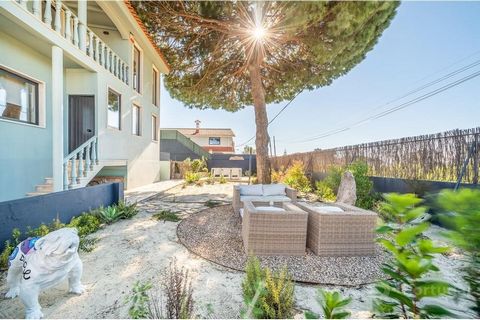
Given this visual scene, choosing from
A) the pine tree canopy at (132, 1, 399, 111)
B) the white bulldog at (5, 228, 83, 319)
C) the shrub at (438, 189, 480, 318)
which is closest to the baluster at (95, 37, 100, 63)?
the pine tree canopy at (132, 1, 399, 111)

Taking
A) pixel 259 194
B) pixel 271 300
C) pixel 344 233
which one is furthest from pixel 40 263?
pixel 259 194

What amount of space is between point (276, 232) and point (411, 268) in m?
2.50

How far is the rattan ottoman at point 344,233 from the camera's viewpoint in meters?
3.30

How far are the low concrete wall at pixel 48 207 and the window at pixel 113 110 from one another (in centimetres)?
280

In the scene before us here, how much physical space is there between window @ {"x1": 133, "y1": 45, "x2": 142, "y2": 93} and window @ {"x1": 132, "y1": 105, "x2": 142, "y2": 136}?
79 cm

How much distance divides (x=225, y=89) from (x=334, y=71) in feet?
16.0

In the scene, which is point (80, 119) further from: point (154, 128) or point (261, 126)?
point (261, 126)

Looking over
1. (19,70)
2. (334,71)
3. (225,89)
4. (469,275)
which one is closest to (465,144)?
(334,71)

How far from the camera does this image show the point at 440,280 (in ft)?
2.92

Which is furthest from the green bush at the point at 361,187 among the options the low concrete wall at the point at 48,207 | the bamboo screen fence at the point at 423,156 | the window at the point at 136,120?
the window at the point at 136,120

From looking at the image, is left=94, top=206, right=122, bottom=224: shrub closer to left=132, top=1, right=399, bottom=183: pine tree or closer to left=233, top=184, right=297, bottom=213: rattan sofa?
left=233, top=184, right=297, bottom=213: rattan sofa

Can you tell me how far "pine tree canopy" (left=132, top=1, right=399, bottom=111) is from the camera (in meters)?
5.42

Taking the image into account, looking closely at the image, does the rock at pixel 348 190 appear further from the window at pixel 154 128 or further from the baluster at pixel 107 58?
the window at pixel 154 128

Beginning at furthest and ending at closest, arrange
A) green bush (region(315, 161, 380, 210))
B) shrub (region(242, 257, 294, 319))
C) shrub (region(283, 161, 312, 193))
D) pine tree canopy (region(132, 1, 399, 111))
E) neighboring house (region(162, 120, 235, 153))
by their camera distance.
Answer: neighboring house (region(162, 120, 235, 153)), shrub (region(283, 161, 312, 193)), green bush (region(315, 161, 380, 210)), pine tree canopy (region(132, 1, 399, 111)), shrub (region(242, 257, 294, 319))
